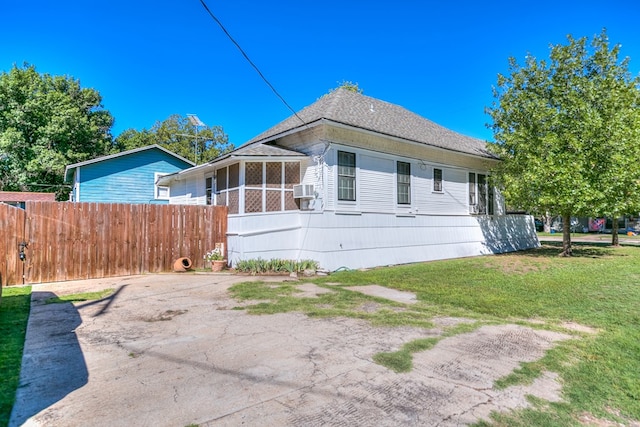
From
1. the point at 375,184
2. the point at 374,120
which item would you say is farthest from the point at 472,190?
the point at 375,184

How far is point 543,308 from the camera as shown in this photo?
20.0 ft

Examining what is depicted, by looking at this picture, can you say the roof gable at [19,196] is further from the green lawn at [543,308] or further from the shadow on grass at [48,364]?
the green lawn at [543,308]

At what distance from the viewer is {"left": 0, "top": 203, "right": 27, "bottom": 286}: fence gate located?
799cm

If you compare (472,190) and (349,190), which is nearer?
(349,190)

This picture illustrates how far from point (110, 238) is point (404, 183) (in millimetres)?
9735

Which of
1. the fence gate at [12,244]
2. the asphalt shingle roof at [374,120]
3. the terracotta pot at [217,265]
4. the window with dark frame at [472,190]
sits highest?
the asphalt shingle roof at [374,120]

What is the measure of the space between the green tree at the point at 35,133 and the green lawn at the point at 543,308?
2313 cm

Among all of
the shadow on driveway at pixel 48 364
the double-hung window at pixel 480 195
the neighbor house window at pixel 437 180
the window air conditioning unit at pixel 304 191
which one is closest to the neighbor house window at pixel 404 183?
the neighbor house window at pixel 437 180

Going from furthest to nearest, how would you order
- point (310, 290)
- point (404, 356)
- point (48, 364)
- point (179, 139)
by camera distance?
point (179, 139), point (310, 290), point (404, 356), point (48, 364)

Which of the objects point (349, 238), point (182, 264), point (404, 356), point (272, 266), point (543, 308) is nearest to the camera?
point (404, 356)

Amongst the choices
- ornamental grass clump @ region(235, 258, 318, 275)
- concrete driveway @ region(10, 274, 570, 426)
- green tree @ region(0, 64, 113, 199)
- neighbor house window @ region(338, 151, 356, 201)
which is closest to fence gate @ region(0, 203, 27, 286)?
concrete driveway @ region(10, 274, 570, 426)

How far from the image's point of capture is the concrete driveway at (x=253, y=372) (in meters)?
2.60

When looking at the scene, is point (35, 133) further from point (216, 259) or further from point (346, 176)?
point (346, 176)

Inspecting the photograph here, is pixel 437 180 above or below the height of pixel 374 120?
below
